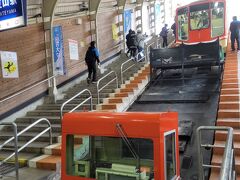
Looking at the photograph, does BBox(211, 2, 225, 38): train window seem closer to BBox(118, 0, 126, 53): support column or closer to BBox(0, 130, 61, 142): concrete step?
BBox(118, 0, 126, 53): support column

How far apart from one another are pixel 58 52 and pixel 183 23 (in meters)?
6.98

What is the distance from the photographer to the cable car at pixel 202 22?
15617mm

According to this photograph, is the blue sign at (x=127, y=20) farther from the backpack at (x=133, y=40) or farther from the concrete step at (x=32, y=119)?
the concrete step at (x=32, y=119)

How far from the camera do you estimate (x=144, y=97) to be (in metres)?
10.7

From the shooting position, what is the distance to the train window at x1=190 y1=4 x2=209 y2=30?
1587cm

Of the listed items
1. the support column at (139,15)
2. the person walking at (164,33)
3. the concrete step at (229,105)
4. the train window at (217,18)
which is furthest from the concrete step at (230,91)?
the support column at (139,15)

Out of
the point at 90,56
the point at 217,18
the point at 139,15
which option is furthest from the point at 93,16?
the point at 139,15

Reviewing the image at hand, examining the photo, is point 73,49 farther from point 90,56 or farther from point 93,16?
point 93,16

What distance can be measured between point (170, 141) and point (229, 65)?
8.03m

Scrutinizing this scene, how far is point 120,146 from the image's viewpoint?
4.18 metres

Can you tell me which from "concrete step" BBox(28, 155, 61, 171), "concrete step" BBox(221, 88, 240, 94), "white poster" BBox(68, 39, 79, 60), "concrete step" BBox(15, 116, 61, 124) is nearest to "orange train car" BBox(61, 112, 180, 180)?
"concrete step" BBox(28, 155, 61, 171)

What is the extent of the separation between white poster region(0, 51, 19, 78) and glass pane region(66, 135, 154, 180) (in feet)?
20.6

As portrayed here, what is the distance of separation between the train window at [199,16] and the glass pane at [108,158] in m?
12.9

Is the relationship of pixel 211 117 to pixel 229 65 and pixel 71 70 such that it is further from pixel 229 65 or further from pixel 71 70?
pixel 71 70
